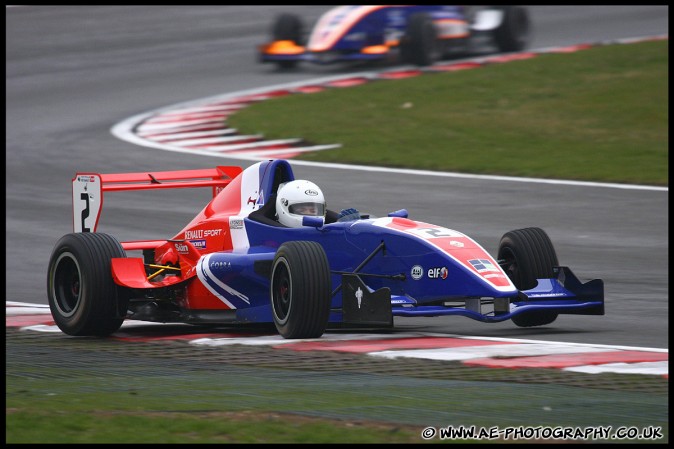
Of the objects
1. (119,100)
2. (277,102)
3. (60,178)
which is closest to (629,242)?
(60,178)

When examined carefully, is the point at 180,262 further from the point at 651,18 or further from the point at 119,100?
the point at 651,18

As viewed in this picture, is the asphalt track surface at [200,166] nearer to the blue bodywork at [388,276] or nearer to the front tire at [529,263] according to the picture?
the front tire at [529,263]

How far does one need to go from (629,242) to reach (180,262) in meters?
5.37

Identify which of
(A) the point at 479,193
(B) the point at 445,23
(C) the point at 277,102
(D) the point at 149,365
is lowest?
(D) the point at 149,365

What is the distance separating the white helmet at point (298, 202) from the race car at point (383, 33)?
17.4 meters

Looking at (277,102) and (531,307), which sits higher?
(277,102)

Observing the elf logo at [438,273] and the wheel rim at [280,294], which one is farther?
the wheel rim at [280,294]

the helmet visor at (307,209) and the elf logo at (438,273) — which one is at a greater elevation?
the helmet visor at (307,209)

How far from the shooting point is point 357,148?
21.1 m

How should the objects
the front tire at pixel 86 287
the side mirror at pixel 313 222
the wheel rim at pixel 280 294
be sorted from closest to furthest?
the wheel rim at pixel 280 294
the side mirror at pixel 313 222
the front tire at pixel 86 287

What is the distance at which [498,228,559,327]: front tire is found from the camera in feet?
34.3

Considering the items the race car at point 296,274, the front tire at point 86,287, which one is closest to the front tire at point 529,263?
the race car at point 296,274

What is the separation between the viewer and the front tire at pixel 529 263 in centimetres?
1047

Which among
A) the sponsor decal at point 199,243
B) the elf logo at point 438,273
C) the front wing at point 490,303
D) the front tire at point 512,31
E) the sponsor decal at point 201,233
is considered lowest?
the front wing at point 490,303
